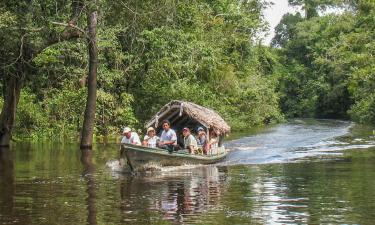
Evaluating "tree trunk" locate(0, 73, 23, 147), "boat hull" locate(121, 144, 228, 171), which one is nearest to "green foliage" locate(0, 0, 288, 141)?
"tree trunk" locate(0, 73, 23, 147)

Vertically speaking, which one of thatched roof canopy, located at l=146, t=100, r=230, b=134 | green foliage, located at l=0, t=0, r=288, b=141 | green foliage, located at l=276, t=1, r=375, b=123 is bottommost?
thatched roof canopy, located at l=146, t=100, r=230, b=134

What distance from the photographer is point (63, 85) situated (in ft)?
113

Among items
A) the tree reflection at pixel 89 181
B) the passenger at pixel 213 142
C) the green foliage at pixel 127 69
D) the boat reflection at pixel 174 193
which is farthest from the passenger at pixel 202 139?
the green foliage at pixel 127 69

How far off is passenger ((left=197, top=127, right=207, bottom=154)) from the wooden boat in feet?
0.79

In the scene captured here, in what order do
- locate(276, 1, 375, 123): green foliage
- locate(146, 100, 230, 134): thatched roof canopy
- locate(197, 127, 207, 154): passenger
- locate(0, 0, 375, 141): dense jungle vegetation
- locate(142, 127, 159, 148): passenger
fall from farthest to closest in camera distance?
1. locate(276, 1, 375, 123): green foliage
2. locate(0, 0, 375, 141): dense jungle vegetation
3. locate(146, 100, 230, 134): thatched roof canopy
4. locate(197, 127, 207, 154): passenger
5. locate(142, 127, 159, 148): passenger

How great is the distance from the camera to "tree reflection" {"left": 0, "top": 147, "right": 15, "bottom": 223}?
1189 cm

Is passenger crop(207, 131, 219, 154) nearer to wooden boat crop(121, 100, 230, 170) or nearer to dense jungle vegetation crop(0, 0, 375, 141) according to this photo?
wooden boat crop(121, 100, 230, 170)

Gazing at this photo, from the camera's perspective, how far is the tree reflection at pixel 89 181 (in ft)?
36.1

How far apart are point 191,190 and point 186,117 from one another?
8999 mm

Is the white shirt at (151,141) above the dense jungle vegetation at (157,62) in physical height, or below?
below

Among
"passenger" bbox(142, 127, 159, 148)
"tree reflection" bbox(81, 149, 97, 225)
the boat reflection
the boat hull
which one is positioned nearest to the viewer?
"tree reflection" bbox(81, 149, 97, 225)

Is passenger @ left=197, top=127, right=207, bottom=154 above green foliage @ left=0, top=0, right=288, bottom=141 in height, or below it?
below

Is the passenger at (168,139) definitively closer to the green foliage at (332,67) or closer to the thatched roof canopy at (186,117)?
the thatched roof canopy at (186,117)

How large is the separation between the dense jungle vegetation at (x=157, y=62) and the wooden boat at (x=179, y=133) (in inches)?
124
